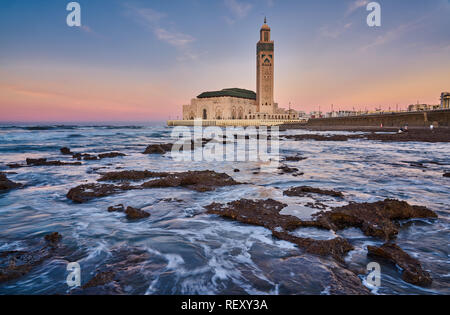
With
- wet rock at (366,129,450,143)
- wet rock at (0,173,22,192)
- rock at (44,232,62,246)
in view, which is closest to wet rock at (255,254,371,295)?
rock at (44,232,62,246)

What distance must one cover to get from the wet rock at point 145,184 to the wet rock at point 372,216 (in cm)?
326

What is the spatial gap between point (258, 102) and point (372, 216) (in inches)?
4092

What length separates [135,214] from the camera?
15.3 feet

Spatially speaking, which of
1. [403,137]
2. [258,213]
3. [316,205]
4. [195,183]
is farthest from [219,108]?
[258,213]

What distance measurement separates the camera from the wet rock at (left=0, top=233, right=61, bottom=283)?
110 inches

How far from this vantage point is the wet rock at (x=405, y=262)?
261 cm

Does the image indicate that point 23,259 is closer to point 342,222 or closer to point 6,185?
point 342,222

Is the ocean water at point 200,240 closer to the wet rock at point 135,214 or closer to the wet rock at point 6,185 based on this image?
the wet rock at point 135,214

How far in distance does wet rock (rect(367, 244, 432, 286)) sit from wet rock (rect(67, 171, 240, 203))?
13.7 ft

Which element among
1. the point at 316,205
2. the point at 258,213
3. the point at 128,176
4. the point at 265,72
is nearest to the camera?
the point at 258,213

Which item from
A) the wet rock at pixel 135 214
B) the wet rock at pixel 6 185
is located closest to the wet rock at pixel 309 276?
the wet rock at pixel 135 214

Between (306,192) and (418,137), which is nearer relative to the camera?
(306,192)
